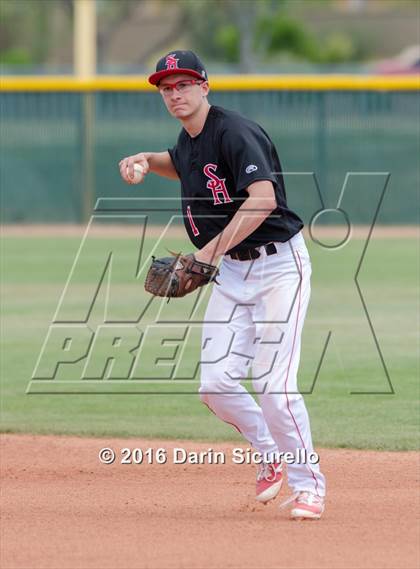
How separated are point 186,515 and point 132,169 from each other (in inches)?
63.4

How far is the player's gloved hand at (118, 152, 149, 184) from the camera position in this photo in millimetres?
5711

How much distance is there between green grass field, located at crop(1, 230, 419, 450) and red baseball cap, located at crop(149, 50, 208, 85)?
274 cm

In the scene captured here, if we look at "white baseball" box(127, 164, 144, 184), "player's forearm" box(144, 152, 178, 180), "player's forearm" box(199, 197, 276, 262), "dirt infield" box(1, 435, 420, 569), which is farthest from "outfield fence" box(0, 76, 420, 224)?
"player's forearm" box(199, 197, 276, 262)

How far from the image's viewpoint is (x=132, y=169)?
5.73 metres

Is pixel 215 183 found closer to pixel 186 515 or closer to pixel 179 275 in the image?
pixel 179 275

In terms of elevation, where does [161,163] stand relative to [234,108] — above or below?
above

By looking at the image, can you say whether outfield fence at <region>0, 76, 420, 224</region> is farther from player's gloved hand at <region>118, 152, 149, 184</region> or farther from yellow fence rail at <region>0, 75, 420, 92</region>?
player's gloved hand at <region>118, 152, 149, 184</region>

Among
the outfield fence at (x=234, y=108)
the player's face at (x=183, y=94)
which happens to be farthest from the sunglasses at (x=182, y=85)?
the outfield fence at (x=234, y=108)

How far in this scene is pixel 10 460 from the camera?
22.4 feet

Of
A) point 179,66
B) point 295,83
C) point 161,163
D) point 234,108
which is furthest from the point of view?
point 234,108

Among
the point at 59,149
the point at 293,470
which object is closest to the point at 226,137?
the point at 293,470

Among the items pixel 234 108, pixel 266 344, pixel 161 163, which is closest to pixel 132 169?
pixel 161 163

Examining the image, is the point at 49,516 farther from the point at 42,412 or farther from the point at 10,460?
the point at 42,412

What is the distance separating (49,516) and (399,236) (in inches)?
560
